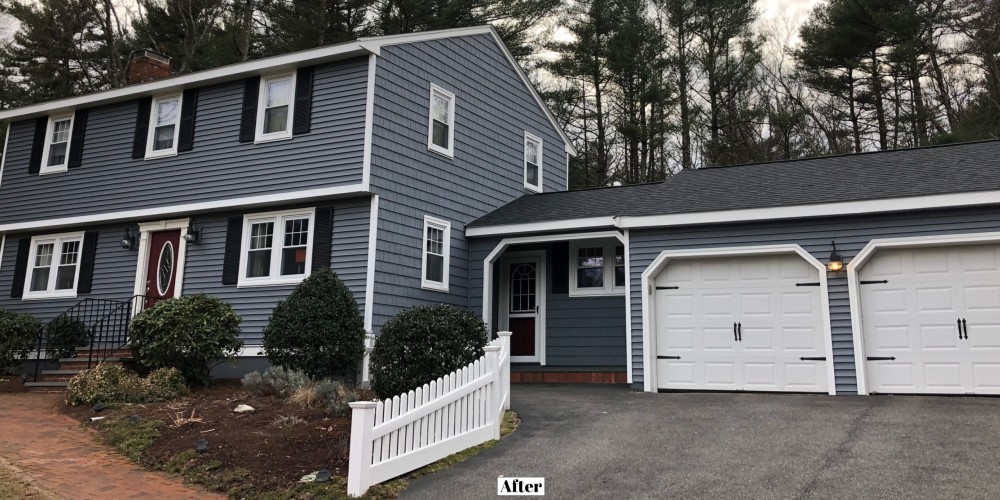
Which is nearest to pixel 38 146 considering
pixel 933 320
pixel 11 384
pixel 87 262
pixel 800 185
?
Result: pixel 87 262

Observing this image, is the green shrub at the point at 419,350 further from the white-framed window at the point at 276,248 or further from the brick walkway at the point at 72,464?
the white-framed window at the point at 276,248

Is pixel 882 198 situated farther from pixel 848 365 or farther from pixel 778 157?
pixel 778 157

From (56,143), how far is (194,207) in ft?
16.0

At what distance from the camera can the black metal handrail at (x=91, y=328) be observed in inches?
516

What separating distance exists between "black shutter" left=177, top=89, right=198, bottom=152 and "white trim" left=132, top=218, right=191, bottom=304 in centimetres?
145

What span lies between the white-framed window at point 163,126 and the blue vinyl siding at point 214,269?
1.69 m

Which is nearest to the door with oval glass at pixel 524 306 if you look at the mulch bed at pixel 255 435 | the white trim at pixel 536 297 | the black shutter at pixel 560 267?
the white trim at pixel 536 297

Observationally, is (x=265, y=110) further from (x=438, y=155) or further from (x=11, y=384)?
(x=11, y=384)

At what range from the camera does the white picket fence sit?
20.8 feet

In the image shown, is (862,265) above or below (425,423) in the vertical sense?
above

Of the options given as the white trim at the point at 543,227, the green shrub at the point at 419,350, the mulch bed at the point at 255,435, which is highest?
the white trim at the point at 543,227

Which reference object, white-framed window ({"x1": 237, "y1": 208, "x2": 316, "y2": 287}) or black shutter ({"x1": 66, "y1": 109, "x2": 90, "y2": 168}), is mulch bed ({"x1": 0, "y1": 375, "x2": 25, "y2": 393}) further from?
black shutter ({"x1": 66, "y1": 109, "x2": 90, "y2": 168})

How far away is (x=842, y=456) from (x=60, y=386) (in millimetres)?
11768

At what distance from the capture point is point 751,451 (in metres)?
7.14
